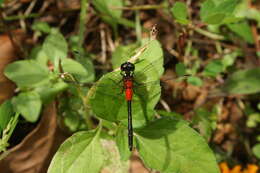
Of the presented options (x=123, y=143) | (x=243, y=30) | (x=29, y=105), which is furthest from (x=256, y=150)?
(x=29, y=105)

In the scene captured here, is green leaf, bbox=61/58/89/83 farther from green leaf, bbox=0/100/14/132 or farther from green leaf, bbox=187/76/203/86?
green leaf, bbox=187/76/203/86

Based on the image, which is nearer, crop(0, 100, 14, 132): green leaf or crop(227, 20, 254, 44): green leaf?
crop(0, 100, 14, 132): green leaf

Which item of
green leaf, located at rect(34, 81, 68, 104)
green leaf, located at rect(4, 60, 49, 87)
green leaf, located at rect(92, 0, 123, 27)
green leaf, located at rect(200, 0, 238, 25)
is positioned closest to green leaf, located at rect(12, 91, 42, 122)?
green leaf, located at rect(34, 81, 68, 104)

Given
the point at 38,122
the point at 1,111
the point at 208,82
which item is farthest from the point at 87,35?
the point at 1,111

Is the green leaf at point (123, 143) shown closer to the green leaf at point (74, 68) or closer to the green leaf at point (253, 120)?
the green leaf at point (74, 68)

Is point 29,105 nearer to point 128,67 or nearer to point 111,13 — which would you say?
point 128,67

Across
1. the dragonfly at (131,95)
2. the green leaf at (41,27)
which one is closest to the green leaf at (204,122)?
the dragonfly at (131,95)
